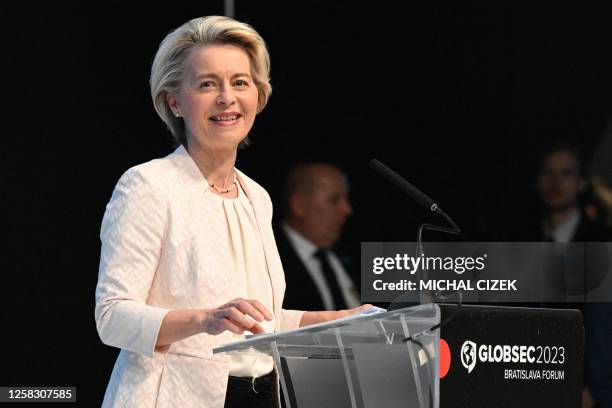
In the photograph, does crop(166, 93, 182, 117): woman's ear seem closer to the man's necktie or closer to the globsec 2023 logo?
the globsec 2023 logo

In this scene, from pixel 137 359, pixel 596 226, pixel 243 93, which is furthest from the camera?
pixel 596 226

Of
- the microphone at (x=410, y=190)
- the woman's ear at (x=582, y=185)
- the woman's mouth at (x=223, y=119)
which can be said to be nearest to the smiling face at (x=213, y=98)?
the woman's mouth at (x=223, y=119)

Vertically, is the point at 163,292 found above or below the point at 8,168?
below

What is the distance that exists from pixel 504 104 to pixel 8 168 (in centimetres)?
215

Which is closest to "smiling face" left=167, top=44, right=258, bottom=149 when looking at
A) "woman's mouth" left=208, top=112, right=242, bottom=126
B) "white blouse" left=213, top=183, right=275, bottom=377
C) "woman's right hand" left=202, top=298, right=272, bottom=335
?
"woman's mouth" left=208, top=112, right=242, bottom=126

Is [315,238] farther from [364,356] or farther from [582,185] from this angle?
[364,356]

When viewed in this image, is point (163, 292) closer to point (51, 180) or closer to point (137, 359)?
point (137, 359)

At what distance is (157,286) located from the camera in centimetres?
209

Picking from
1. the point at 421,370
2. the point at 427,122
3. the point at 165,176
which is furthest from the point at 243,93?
the point at 427,122

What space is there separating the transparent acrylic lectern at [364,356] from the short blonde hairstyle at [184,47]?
0.74 meters

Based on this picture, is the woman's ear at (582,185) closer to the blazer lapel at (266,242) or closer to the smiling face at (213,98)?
the blazer lapel at (266,242)

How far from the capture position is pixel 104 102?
4.11 meters

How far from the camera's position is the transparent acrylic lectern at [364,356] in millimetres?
1748

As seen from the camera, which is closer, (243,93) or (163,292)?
(163,292)
